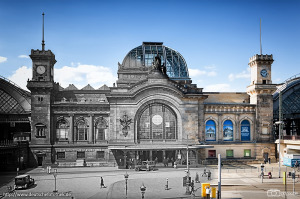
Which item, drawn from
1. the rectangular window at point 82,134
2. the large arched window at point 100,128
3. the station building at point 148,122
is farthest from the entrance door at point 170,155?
the rectangular window at point 82,134

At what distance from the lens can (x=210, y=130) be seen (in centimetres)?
6100

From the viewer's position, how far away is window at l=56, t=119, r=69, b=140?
5991 cm

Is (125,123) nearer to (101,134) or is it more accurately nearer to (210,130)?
(101,134)

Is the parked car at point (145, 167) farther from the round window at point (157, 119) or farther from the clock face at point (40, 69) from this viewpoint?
the clock face at point (40, 69)

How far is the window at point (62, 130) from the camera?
59906 mm

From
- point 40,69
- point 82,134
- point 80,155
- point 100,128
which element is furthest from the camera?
point 100,128

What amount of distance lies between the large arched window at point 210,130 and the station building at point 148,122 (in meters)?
0.20

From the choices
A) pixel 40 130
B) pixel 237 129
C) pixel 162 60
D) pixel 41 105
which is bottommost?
pixel 237 129

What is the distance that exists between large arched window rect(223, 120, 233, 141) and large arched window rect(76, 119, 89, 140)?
27267 millimetres

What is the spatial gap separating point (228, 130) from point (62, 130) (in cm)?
3280

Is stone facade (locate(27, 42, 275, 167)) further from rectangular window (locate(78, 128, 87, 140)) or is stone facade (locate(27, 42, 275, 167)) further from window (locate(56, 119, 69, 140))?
window (locate(56, 119, 69, 140))

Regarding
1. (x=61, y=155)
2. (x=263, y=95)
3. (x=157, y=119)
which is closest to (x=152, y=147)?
(x=157, y=119)

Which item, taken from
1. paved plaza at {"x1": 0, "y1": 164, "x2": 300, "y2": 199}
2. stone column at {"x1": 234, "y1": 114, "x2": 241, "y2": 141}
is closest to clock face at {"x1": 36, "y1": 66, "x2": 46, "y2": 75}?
paved plaza at {"x1": 0, "y1": 164, "x2": 300, "y2": 199}

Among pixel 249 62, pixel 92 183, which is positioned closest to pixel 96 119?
pixel 92 183
